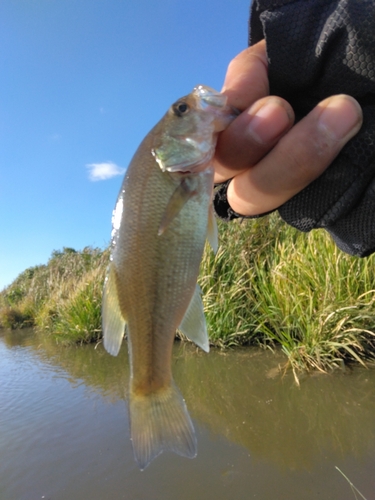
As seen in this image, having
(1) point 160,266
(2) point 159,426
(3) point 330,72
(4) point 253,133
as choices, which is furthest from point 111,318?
(3) point 330,72

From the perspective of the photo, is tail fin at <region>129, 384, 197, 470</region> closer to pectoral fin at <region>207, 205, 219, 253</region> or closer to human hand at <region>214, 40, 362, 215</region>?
pectoral fin at <region>207, 205, 219, 253</region>

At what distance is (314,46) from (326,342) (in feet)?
14.7

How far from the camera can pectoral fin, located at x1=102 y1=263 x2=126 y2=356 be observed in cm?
150

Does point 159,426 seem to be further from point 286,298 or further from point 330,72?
point 286,298

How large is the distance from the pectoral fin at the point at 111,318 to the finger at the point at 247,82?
885 mm

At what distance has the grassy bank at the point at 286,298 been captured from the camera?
5.38m

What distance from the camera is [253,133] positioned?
1505mm

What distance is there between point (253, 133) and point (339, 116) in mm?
319

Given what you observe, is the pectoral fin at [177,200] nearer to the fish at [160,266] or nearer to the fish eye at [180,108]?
the fish at [160,266]

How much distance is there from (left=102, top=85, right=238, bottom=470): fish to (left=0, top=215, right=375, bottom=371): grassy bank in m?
4.26

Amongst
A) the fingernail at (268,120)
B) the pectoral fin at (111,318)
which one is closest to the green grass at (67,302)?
the pectoral fin at (111,318)

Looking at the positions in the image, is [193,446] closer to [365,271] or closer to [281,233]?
[365,271]

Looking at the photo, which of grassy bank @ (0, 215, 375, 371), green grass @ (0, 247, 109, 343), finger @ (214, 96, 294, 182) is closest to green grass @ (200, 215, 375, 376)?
grassy bank @ (0, 215, 375, 371)

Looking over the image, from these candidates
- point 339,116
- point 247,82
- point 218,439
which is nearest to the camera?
point 339,116
